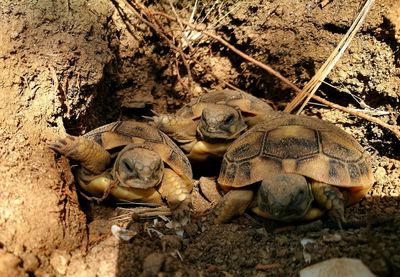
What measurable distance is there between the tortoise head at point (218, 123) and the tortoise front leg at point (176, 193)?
478 millimetres

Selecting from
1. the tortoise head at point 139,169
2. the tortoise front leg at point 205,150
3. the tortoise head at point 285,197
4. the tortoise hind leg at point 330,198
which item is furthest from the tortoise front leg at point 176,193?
the tortoise hind leg at point 330,198

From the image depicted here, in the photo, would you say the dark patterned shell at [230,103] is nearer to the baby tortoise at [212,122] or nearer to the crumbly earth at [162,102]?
the baby tortoise at [212,122]

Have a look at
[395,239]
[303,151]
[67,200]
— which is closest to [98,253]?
[67,200]

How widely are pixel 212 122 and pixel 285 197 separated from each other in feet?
3.99

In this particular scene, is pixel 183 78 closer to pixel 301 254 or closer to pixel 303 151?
pixel 303 151

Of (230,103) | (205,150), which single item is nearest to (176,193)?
(205,150)

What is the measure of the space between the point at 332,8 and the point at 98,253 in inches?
116

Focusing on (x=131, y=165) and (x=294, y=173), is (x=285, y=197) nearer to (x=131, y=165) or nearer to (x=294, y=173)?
(x=294, y=173)

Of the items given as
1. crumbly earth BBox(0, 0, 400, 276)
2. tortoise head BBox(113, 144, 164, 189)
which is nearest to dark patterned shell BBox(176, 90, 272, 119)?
crumbly earth BBox(0, 0, 400, 276)

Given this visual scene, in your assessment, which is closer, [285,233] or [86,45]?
[285,233]

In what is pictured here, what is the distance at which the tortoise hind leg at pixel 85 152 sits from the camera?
10.5 ft

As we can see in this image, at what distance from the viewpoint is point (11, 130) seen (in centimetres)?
296

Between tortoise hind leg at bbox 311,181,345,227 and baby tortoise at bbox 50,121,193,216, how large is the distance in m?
0.99

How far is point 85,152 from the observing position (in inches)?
132
